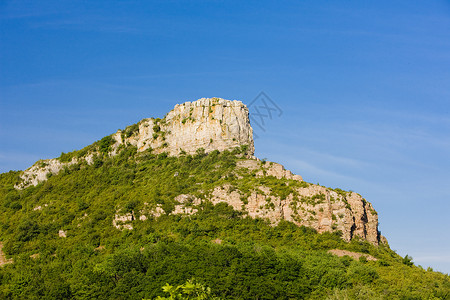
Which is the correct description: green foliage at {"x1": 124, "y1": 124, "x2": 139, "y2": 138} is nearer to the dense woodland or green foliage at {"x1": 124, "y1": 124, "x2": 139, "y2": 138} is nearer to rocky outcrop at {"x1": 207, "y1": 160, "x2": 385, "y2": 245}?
the dense woodland

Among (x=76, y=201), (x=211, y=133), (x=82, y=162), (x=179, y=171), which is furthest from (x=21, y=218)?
(x=211, y=133)

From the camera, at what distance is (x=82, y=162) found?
119062 mm

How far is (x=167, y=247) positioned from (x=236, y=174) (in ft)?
72.9

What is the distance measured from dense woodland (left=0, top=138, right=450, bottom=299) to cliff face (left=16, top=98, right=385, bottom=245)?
4.53 ft

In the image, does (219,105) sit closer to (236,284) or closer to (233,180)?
(233,180)

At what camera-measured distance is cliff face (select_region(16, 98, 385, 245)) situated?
87.7 m

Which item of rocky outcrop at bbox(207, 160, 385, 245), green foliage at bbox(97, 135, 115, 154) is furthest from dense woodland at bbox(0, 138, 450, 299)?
green foliage at bbox(97, 135, 115, 154)

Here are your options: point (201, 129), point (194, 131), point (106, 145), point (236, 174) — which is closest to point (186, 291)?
point (236, 174)

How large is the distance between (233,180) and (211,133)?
1469cm

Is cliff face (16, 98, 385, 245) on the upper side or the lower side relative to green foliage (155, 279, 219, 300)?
upper

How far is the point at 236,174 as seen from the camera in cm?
9869

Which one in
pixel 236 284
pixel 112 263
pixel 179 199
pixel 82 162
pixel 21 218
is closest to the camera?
pixel 236 284

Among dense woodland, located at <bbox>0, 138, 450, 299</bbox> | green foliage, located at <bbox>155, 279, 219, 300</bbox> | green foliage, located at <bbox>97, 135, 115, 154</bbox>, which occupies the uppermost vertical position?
green foliage, located at <bbox>97, 135, 115, 154</bbox>

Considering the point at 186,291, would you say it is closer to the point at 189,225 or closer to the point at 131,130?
the point at 189,225
